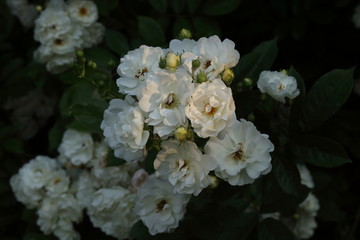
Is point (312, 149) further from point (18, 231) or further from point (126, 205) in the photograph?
point (18, 231)

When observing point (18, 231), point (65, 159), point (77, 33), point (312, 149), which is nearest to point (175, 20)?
point (77, 33)

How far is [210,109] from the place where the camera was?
1175 millimetres

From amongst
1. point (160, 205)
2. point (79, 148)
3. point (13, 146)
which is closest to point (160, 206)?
point (160, 205)

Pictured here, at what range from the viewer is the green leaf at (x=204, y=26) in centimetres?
201

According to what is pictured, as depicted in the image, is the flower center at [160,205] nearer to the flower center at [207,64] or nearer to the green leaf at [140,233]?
the green leaf at [140,233]

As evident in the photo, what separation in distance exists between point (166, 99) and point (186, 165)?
155 mm

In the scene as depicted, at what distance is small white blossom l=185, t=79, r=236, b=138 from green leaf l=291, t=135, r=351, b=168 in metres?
0.37

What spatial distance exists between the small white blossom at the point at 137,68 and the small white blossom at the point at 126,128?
30 mm

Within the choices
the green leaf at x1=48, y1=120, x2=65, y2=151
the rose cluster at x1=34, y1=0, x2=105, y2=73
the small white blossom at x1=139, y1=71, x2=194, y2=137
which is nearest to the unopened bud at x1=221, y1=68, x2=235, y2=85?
the small white blossom at x1=139, y1=71, x2=194, y2=137

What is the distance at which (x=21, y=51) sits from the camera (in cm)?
262

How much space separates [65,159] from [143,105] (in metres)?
0.94

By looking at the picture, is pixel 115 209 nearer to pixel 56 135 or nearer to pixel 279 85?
pixel 56 135

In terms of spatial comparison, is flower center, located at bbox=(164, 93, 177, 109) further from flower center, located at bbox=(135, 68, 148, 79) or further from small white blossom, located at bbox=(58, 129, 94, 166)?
small white blossom, located at bbox=(58, 129, 94, 166)

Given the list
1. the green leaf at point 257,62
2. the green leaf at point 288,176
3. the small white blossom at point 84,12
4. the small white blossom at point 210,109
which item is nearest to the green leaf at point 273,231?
the green leaf at point 288,176
